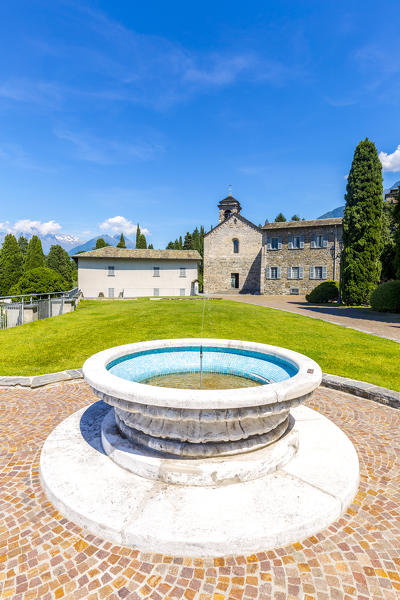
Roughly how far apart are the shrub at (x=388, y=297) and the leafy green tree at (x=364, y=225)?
4729mm

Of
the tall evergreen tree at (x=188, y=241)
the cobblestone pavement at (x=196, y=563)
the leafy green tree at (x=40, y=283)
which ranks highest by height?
the tall evergreen tree at (x=188, y=241)

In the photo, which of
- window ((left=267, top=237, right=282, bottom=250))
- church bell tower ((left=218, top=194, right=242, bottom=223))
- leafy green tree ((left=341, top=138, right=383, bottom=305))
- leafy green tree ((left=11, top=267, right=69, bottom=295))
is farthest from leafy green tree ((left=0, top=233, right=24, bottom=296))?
leafy green tree ((left=341, top=138, right=383, bottom=305))

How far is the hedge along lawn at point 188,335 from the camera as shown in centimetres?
792

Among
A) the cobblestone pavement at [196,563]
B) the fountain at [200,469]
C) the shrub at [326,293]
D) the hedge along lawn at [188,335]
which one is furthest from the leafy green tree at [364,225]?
the cobblestone pavement at [196,563]

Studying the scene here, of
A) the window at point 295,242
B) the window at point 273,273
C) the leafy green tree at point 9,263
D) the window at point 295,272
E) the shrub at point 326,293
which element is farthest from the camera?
the leafy green tree at point 9,263

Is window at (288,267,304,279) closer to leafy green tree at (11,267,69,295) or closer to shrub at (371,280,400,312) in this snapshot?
shrub at (371,280,400,312)

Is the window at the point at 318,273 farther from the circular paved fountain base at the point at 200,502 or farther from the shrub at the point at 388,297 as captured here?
the circular paved fountain base at the point at 200,502

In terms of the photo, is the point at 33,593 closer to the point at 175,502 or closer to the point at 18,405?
the point at 175,502

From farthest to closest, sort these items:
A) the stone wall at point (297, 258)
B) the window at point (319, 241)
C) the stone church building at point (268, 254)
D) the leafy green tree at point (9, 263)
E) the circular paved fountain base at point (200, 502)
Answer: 1. the leafy green tree at point (9, 263)
2. the stone church building at point (268, 254)
3. the window at point (319, 241)
4. the stone wall at point (297, 258)
5. the circular paved fountain base at point (200, 502)

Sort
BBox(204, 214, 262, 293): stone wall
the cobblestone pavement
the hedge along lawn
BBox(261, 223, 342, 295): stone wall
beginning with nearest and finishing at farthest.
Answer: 1. the cobblestone pavement
2. the hedge along lawn
3. BBox(261, 223, 342, 295): stone wall
4. BBox(204, 214, 262, 293): stone wall

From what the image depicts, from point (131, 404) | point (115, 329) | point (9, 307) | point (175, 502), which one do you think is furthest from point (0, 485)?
point (9, 307)

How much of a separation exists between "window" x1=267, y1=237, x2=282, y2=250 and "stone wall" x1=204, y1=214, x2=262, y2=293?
8.55 feet

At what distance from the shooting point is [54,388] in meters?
6.45

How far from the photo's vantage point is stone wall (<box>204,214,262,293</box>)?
39.1m
